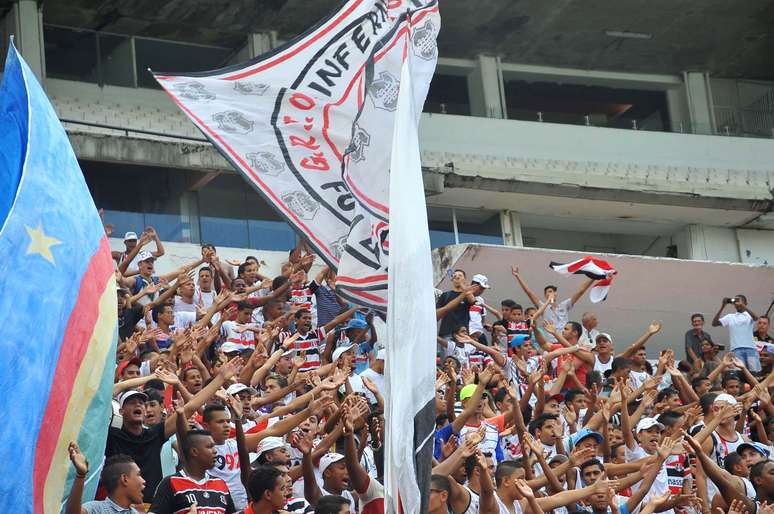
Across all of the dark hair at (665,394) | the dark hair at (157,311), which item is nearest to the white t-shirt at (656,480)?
the dark hair at (665,394)

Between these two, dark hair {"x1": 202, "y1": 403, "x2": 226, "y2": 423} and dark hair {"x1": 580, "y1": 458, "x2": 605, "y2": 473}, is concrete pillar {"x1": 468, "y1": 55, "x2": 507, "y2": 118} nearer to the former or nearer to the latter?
dark hair {"x1": 580, "y1": 458, "x2": 605, "y2": 473}

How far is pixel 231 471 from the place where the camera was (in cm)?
857

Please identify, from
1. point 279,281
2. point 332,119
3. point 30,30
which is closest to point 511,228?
point 30,30

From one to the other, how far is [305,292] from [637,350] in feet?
10.2

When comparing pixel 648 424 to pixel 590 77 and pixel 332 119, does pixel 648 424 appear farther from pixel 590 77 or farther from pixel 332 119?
pixel 590 77

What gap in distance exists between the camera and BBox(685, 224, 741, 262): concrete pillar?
22.8 m

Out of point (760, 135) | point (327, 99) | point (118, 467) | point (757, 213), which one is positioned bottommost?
point (118, 467)

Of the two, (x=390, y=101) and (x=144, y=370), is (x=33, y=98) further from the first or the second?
(x=144, y=370)

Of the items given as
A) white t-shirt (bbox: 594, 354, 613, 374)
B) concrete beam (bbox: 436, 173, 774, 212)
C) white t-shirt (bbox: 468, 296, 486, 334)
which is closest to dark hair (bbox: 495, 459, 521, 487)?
white t-shirt (bbox: 594, 354, 613, 374)

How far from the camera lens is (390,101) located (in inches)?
339

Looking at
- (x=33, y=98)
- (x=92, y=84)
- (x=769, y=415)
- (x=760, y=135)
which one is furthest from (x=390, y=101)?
(x=760, y=135)

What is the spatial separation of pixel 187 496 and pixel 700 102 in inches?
727

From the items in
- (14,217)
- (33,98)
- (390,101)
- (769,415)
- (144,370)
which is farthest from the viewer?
(769,415)

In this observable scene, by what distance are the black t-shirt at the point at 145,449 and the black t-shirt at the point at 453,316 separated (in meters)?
6.15
